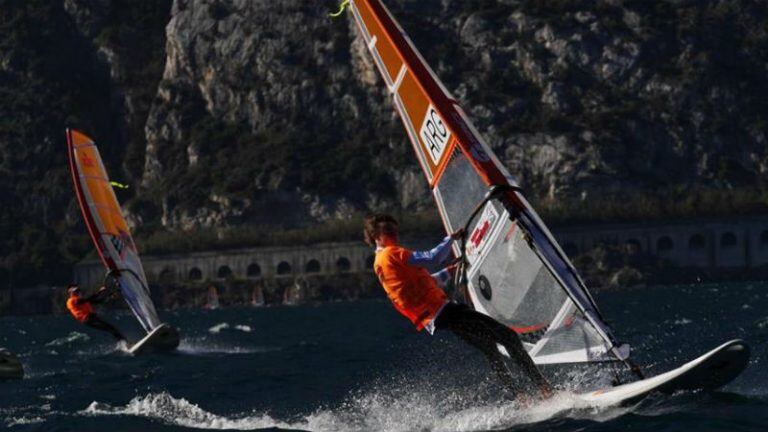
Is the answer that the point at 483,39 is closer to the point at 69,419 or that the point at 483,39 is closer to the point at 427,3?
the point at 427,3

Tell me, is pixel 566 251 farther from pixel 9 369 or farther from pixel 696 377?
pixel 696 377

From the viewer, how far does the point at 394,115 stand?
141875mm

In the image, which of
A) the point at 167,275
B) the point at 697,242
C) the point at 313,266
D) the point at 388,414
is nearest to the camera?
the point at 388,414

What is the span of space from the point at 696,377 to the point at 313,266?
11406 cm

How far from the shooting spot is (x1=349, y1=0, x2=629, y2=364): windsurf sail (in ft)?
45.8

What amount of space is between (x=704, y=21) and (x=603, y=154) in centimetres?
2342

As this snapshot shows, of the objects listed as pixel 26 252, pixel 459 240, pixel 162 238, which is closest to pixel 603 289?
pixel 162 238

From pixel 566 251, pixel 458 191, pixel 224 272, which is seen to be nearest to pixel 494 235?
pixel 458 191

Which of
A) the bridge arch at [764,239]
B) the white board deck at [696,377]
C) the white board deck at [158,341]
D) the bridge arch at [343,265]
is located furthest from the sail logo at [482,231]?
the bridge arch at [764,239]

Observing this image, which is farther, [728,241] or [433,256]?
[728,241]

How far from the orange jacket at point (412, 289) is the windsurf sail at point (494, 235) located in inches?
21.4

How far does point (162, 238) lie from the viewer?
13288 centimetres

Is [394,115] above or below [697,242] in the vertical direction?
above

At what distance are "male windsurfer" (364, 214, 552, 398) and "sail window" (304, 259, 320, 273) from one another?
112 meters
